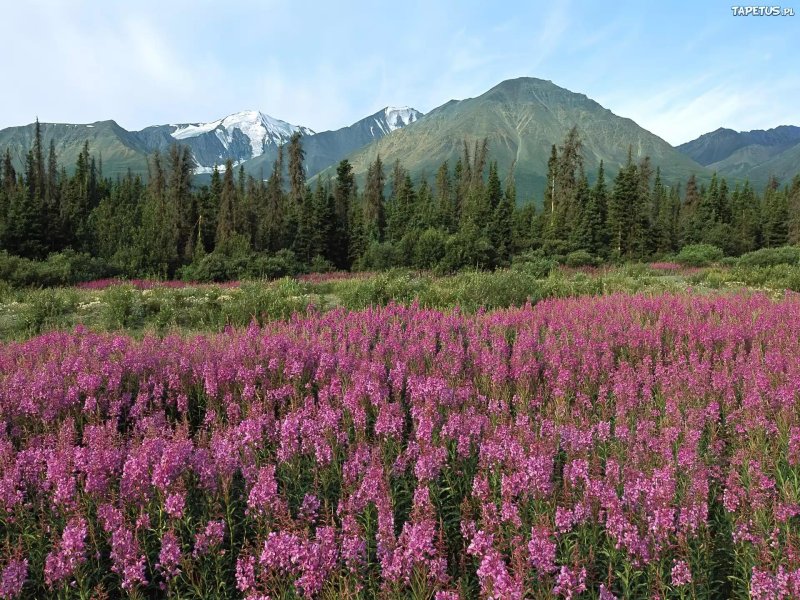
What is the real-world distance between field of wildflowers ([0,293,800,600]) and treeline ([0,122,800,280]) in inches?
1114

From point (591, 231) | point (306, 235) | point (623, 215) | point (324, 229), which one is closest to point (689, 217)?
point (623, 215)

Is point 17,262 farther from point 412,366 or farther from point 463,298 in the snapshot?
point 412,366

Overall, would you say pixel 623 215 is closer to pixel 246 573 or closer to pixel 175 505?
pixel 175 505

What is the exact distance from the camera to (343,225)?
55750 mm

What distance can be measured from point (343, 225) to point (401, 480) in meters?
52.8

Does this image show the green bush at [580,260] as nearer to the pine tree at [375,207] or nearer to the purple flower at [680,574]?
the pine tree at [375,207]

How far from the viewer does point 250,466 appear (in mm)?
3791

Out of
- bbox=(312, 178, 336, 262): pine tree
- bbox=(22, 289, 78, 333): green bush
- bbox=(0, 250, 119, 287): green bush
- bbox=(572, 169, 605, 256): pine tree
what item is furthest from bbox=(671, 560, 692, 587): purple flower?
bbox=(572, 169, 605, 256): pine tree

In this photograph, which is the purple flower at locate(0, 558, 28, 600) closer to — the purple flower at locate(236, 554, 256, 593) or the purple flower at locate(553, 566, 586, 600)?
the purple flower at locate(236, 554, 256, 593)

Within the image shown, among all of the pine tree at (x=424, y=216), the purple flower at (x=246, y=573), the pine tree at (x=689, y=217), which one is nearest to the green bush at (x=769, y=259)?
the pine tree at (x=424, y=216)

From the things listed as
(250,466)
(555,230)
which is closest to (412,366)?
(250,466)

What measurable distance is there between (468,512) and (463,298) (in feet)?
41.4

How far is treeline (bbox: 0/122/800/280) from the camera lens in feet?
128

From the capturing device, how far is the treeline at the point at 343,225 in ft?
128
